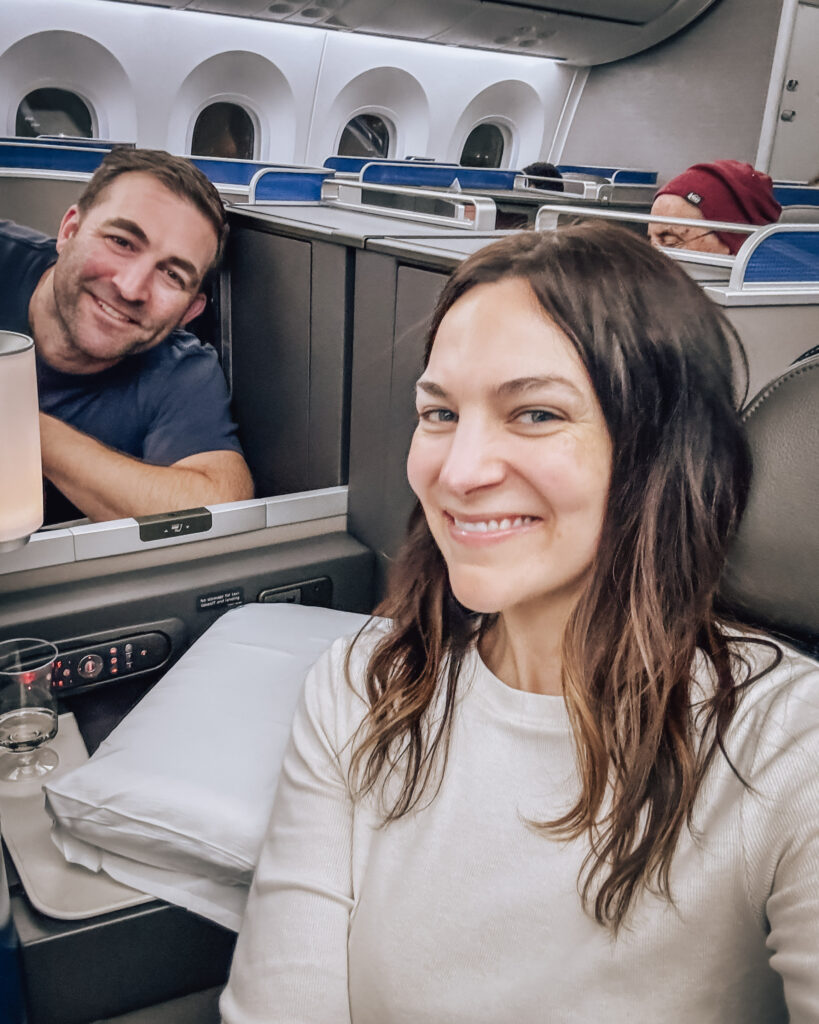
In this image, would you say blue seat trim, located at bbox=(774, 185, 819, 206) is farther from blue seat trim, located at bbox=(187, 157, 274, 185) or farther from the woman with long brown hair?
the woman with long brown hair

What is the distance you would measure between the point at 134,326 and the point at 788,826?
1.80 m

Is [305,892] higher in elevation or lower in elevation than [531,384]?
lower

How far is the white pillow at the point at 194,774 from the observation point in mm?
1142

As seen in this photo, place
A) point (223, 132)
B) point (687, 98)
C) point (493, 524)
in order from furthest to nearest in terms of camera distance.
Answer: point (687, 98), point (223, 132), point (493, 524)

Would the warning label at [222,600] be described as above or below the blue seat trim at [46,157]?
below

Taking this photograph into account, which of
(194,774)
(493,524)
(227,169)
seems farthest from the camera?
(227,169)

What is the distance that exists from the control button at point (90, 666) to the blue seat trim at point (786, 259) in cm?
119

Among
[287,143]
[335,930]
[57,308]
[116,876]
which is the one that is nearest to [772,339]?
[335,930]

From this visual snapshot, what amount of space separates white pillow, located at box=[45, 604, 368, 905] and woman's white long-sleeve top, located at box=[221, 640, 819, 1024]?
6.3 inches

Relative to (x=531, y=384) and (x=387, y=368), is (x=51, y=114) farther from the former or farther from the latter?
(x=531, y=384)

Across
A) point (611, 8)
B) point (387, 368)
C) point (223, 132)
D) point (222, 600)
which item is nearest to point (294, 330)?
point (387, 368)

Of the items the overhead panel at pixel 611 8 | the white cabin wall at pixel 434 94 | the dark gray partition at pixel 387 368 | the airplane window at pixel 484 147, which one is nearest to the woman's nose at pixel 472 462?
the dark gray partition at pixel 387 368

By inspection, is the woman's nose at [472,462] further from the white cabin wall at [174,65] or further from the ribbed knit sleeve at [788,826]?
the white cabin wall at [174,65]

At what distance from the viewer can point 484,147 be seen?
10891mm
